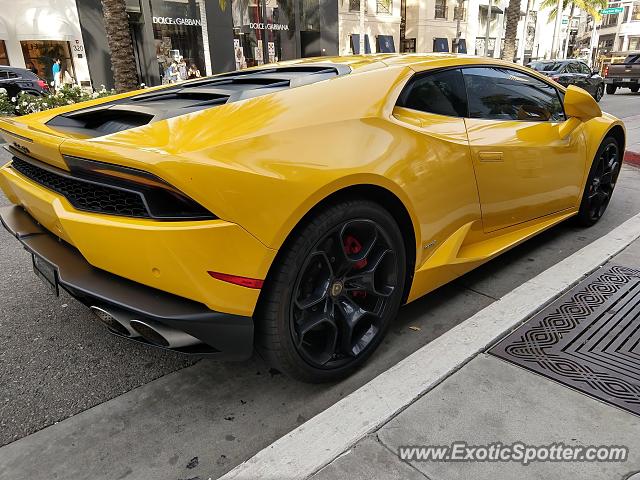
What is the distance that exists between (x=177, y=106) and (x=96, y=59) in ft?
63.7

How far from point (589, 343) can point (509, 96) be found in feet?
5.48

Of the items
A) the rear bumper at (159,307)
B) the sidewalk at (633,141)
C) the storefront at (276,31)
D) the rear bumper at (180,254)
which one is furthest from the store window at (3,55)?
the rear bumper at (180,254)

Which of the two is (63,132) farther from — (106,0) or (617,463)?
(106,0)

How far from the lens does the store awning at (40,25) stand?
1767 centimetres

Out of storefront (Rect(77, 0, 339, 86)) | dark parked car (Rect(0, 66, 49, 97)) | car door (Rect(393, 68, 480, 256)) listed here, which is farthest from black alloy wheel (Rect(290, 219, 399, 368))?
storefront (Rect(77, 0, 339, 86))

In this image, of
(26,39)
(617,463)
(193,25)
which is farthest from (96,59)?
(617,463)

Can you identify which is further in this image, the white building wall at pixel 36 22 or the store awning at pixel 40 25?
the store awning at pixel 40 25

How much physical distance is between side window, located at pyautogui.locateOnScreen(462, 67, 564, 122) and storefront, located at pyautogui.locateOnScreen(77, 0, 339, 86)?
1612 centimetres

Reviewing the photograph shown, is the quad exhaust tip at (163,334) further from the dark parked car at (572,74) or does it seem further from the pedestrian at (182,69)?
the pedestrian at (182,69)

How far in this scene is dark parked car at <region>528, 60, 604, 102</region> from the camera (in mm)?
17891

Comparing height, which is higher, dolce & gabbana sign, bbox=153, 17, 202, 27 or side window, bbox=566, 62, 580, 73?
dolce & gabbana sign, bbox=153, 17, 202, 27

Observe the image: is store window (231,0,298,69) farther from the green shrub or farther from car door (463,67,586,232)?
car door (463,67,586,232)

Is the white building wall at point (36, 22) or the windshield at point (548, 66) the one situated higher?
the white building wall at point (36, 22)

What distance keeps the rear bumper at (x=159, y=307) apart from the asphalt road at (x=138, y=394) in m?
0.39
